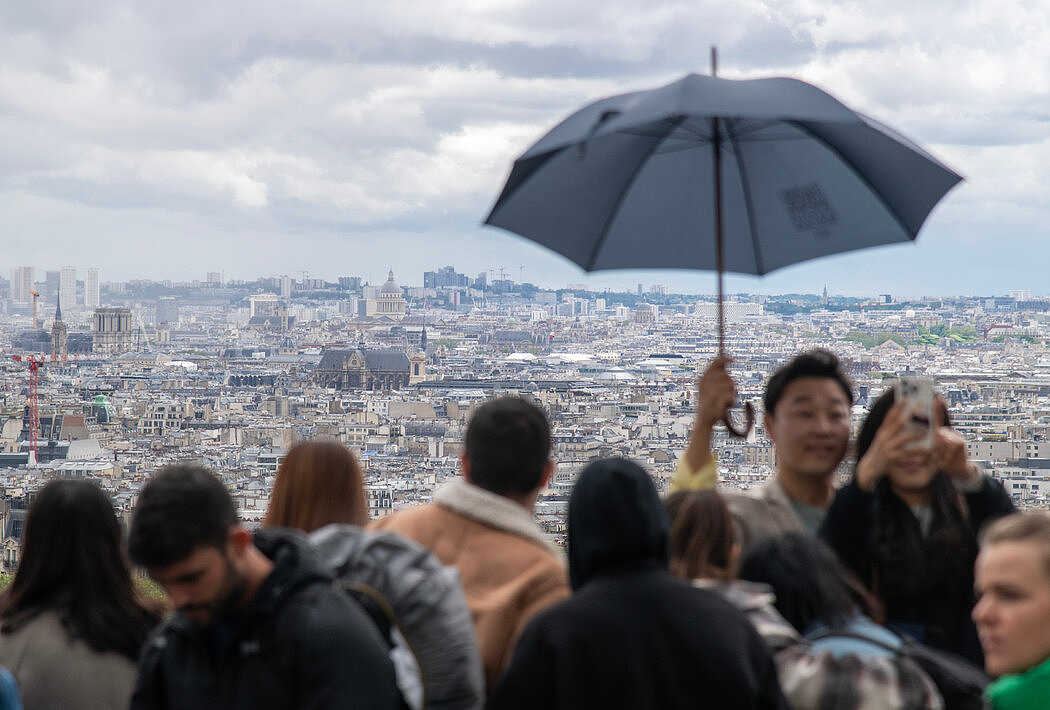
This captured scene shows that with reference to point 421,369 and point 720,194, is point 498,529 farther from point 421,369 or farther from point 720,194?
point 421,369

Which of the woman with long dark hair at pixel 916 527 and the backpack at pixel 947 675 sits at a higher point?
the woman with long dark hair at pixel 916 527

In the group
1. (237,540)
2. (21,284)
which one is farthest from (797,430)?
(21,284)

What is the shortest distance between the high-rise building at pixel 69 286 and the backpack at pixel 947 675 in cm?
9210

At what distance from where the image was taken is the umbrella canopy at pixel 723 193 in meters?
2.85

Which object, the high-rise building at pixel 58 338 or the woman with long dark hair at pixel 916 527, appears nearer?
the woman with long dark hair at pixel 916 527

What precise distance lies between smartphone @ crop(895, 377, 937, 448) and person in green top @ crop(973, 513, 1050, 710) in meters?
0.52

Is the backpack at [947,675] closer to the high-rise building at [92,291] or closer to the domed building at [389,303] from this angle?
the domed building at [389,303]

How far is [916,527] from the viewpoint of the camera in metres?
2.30

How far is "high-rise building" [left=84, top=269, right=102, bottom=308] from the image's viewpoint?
91.6 meters

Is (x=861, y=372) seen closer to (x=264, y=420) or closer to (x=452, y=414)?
(x=452, y=414)

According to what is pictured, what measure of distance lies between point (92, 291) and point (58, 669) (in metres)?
95.3

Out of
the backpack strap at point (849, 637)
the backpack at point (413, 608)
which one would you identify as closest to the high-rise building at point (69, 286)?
the backpack at point (413, 608)

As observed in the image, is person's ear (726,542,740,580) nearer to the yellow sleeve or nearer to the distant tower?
the yellow sleeve

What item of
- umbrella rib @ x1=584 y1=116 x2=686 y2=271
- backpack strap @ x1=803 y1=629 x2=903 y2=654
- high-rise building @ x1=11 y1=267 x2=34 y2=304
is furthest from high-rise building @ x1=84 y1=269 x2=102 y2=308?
backpack strap @ x1=803 y1=629 x2=903 y2=654
